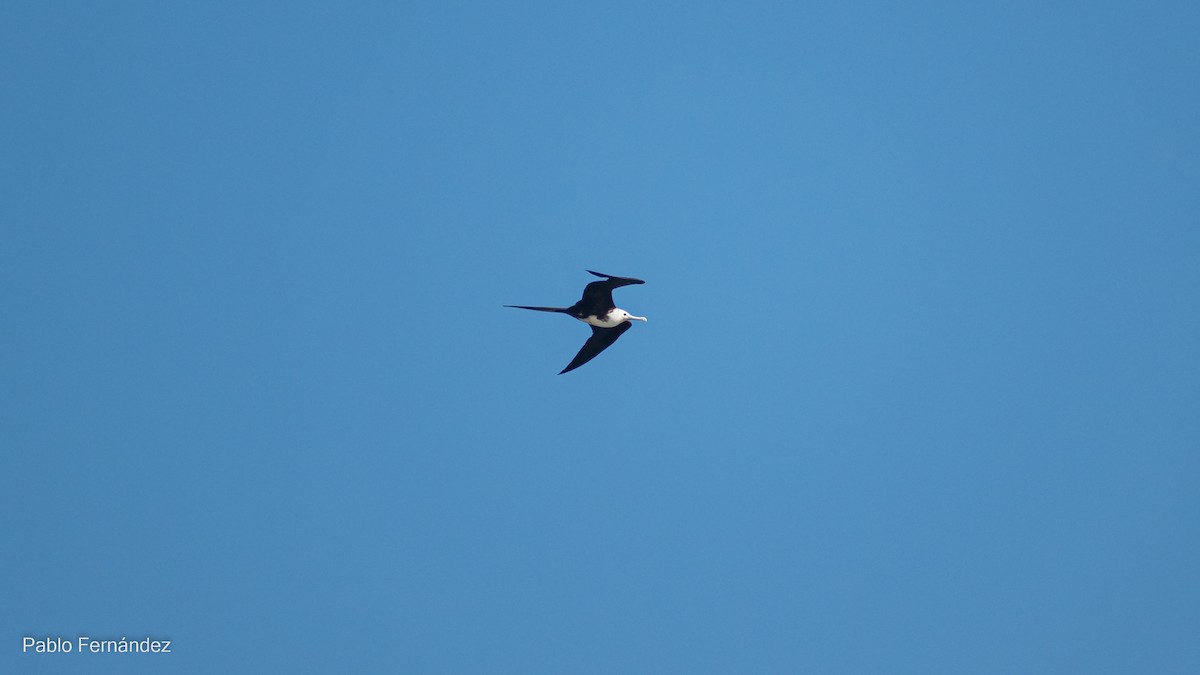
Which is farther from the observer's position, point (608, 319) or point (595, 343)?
point (595, 343)

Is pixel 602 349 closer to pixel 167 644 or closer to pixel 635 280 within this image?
pixel 635 280

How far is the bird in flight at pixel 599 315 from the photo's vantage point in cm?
4728

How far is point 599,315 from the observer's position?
4897 centimetres

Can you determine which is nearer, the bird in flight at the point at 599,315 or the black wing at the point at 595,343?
the bird in flight at the point at 599,315

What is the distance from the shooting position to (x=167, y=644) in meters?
49.2

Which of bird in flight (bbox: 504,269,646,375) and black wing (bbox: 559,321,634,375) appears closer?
bird in flight (bbox: 504,269,646,375)

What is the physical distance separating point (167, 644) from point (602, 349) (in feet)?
38.2

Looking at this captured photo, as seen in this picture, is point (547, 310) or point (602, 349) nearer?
point (547, 310)

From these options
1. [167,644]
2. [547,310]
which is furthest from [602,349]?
[167,644]

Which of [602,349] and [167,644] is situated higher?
[602,349]

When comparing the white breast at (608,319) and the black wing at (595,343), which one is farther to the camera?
the black wing at (595,343)

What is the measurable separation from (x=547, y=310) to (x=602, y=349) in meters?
3.58

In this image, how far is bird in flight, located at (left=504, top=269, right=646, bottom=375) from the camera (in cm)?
4728

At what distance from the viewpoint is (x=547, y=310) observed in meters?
47.2
